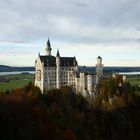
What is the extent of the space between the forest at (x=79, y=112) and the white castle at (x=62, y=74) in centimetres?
637

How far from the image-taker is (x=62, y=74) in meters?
107

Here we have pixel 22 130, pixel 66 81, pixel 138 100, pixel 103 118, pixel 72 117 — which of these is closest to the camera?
pixel 22 130

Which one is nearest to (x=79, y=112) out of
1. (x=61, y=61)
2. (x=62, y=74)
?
(x=62, y=74)

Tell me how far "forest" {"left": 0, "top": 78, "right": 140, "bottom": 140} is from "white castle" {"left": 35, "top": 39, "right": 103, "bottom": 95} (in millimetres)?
6374

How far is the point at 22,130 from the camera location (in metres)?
46.5

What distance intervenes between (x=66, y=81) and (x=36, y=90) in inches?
830

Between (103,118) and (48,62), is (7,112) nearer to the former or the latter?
(103,118)

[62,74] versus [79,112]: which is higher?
[62,74]

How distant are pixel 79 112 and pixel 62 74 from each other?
1136 inches

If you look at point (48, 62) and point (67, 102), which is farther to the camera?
point (48, 62)

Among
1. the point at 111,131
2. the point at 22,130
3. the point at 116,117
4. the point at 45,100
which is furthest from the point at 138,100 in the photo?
the point at 22,130

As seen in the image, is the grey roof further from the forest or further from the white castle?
the forest

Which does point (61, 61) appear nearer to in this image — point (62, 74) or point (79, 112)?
point (62, 74)

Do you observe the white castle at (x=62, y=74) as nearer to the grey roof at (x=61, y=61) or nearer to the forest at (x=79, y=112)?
the grey roof at (x=61, y=61)
